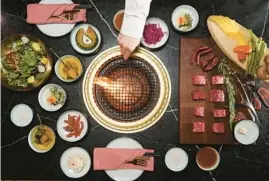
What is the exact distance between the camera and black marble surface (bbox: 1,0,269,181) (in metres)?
4.12

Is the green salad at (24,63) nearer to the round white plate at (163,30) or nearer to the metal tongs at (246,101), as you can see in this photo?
the round white plate at (163,30)

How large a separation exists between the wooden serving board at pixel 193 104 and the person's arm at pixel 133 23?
52cm

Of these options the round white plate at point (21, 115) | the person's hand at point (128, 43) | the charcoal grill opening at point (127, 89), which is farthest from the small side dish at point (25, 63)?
the person's hand at point (128, 43)

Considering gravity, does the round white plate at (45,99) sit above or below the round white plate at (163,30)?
below

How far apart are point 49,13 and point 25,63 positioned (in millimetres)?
572

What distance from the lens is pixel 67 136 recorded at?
4.09 meters

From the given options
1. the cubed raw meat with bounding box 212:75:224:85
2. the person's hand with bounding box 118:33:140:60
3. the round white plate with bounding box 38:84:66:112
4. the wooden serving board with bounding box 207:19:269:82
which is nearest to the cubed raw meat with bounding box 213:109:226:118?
the cubed raw meat with bounding box 212:75:224:85

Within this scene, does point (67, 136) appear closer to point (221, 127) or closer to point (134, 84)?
point (134, 84)

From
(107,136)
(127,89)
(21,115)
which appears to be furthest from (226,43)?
(21,115)

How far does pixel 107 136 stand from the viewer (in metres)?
4.16

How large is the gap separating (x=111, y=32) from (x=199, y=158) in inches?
61.0

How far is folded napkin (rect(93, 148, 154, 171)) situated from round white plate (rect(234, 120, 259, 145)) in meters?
0.88

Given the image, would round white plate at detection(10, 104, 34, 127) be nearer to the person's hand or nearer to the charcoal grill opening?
the charcoal grill opening

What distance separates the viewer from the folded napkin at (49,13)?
4215 mm
